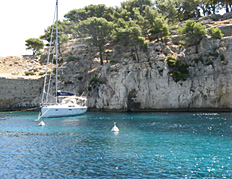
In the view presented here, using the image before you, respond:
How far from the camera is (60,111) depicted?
169ft

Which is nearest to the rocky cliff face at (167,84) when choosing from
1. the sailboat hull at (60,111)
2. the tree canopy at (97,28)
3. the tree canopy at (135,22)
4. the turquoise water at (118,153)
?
the tree canopy at (135,22)

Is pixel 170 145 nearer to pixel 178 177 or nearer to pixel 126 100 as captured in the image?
pixel 178 177

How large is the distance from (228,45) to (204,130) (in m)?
34.8

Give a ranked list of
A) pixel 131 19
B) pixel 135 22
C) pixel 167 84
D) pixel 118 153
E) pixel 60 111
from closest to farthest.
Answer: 1. pixel 118 153
2. pixel 60 111
3. pixel 167 84
4. pixel 135 22
5. pixel 131 19

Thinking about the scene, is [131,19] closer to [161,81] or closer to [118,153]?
[161,81]

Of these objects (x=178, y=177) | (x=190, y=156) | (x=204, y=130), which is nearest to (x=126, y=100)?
(x=204, y=130)

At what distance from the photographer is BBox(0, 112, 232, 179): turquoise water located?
1755cm

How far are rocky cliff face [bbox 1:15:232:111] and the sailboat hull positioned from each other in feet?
36.3

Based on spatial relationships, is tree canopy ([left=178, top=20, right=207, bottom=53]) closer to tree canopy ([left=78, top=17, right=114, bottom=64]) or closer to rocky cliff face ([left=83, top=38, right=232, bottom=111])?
rocky cliff face ([left=83, top=38, right=232, bottom=111])

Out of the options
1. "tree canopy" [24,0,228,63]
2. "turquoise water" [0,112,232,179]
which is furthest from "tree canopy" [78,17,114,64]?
"turquoise water" [0,112,232,179]

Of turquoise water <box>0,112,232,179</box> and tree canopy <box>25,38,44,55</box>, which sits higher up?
tree canopy <box>25,38,44,55</box>

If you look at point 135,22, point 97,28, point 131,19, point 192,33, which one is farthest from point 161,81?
point 131,19

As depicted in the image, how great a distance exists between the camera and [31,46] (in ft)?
307

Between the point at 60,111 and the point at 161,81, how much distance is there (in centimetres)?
2518
